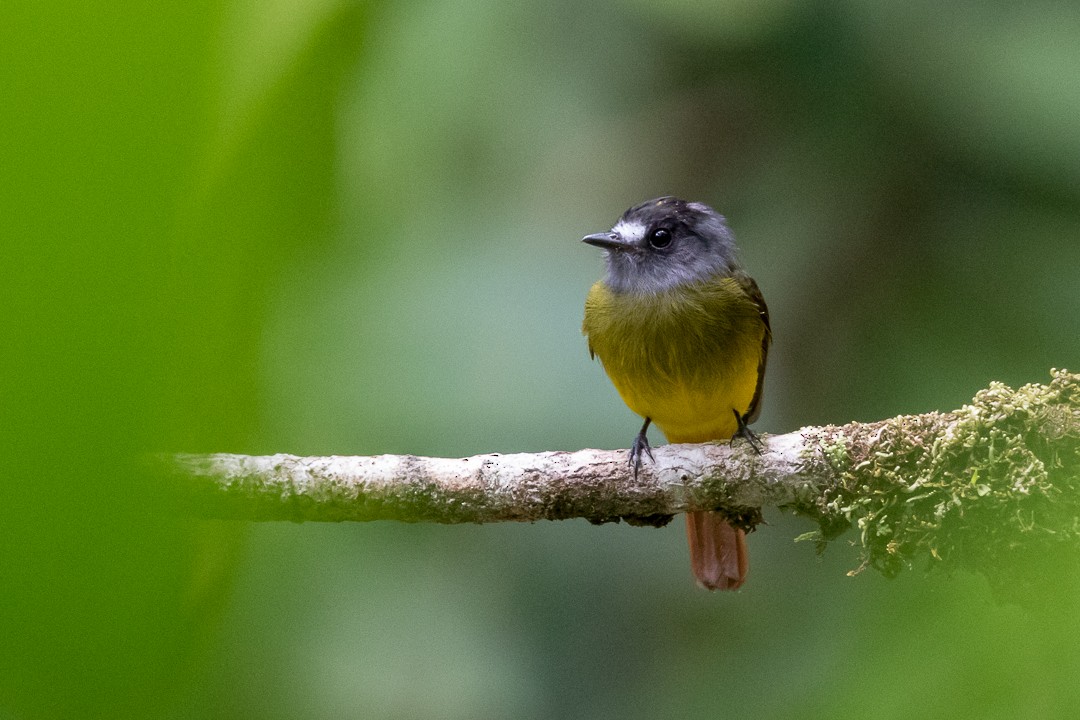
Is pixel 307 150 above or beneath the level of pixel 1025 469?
beneath

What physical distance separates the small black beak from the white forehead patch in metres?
0.02

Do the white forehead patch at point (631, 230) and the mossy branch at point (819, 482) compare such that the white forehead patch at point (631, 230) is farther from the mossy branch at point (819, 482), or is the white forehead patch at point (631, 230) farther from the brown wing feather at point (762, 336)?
the mossy branch at point (819, 482)

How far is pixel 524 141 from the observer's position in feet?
12.5

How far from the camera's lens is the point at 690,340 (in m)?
3.21

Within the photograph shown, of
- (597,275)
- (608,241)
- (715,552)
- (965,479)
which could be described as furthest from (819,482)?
(597,275)

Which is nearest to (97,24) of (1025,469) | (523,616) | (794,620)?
(1025,469)

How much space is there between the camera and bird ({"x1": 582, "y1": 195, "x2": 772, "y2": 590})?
10.5 feet

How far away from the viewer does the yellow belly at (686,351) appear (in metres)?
3.20

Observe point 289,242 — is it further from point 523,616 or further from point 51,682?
point 523,616

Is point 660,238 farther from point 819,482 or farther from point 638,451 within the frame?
point 819,482

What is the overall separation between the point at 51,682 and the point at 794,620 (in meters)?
3.44

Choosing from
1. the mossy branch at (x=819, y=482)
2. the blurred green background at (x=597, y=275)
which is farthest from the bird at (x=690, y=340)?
the mossy branch at (x=819, y=482)

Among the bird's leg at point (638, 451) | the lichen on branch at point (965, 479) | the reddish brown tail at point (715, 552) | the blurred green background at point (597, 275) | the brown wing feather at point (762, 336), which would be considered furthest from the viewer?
the brown wing feather at point (762, 336)

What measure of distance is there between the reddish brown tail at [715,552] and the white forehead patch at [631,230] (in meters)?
0.93
